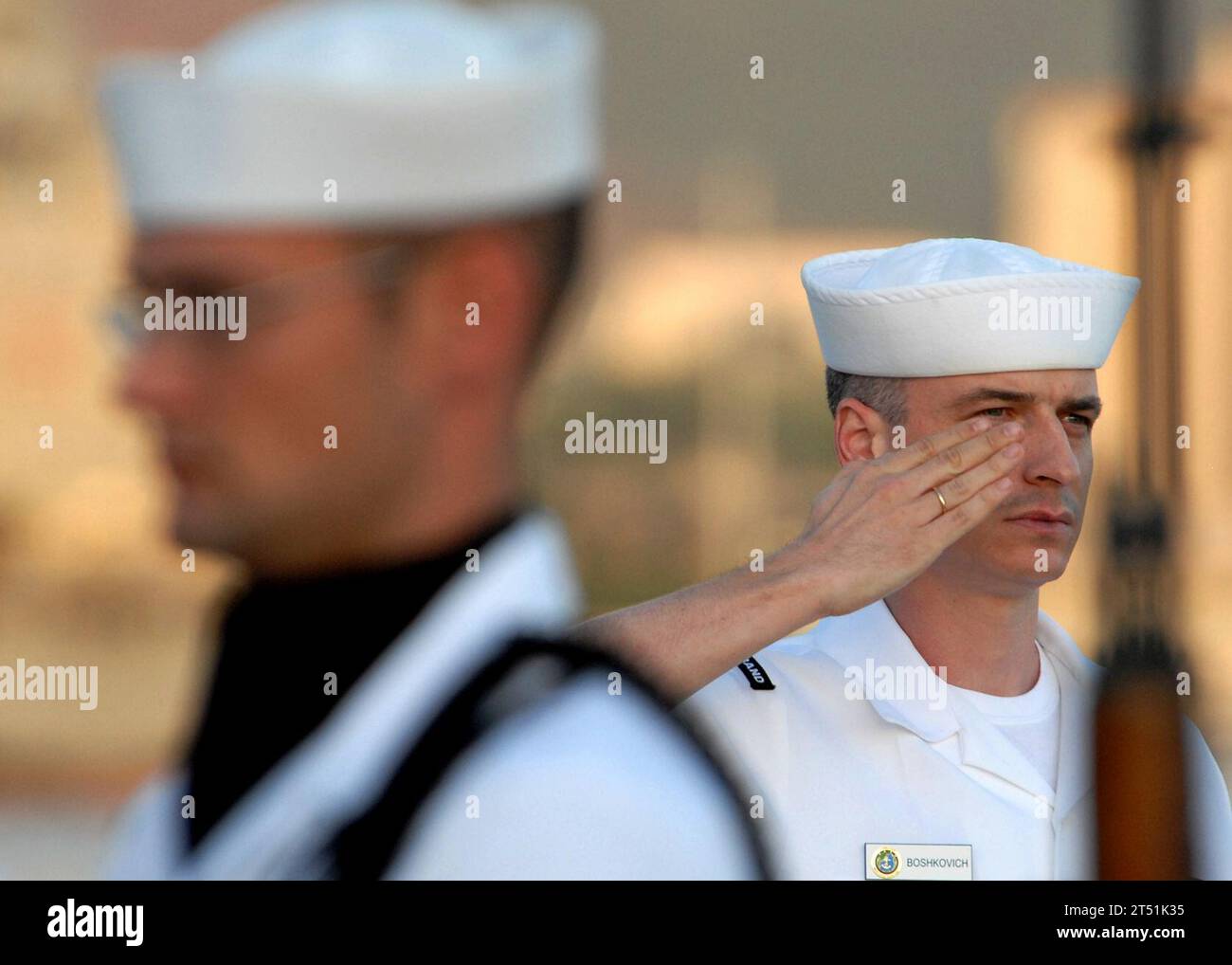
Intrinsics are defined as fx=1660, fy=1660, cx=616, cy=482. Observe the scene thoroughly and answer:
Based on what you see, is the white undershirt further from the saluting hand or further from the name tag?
the saluting hand

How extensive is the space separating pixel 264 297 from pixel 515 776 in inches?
30.6

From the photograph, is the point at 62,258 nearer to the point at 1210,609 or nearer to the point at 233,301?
the point at 233,301

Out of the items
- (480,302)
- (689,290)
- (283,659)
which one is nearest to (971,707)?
(689,290)

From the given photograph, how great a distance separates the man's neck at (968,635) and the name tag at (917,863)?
285 mm

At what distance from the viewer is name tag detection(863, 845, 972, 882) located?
2.70 meters

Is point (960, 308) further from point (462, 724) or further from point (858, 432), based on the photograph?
point (462, 724)

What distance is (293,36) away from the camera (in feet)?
7.36

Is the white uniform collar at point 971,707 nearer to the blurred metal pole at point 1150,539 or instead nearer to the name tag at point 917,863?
the blurred metal pole at point 1150,539

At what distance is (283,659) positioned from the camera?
2.37 m

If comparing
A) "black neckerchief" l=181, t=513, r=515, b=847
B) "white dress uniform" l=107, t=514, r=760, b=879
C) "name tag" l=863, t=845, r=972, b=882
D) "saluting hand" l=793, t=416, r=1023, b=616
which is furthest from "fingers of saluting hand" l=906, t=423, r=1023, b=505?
"black neckerchief" l=181, t=513, r=515, b=847

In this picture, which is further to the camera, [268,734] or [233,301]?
[268,734]
